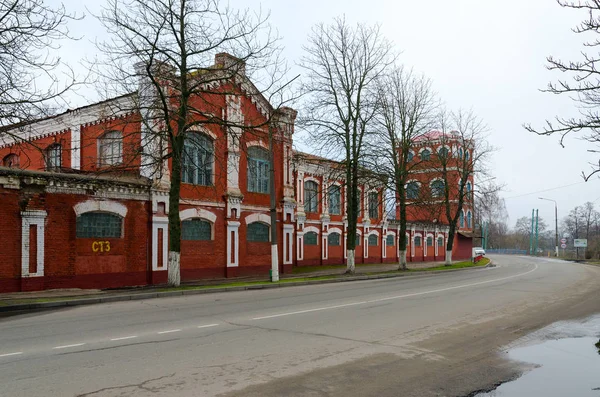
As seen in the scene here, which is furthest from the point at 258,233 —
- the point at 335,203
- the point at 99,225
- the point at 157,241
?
the point at 335,203

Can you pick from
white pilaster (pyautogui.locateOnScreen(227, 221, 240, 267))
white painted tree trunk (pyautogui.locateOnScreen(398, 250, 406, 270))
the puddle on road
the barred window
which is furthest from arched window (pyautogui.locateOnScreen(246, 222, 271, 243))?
the barred window

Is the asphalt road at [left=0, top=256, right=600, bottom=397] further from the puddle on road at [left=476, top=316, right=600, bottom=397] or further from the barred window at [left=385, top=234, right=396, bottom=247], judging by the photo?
the barred window at [left=385, top=234, right=396, bottom=247]

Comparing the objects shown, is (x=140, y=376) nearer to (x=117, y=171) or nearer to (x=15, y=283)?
(x=15, y=283)

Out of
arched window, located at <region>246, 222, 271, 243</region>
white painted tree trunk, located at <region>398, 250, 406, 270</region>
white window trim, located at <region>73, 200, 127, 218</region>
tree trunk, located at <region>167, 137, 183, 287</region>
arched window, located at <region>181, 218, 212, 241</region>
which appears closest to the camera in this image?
tree trunk, located at <region>167, 137, 183, 287</region>

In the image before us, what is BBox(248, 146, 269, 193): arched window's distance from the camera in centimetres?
2688

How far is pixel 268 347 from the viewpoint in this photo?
811 centimetres

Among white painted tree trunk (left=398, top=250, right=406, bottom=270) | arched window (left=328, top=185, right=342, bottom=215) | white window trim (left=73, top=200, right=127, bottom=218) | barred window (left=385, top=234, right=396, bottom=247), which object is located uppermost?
arched window (left=328, top=185, right=342, bottom=215)

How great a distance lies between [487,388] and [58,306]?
11865 mm

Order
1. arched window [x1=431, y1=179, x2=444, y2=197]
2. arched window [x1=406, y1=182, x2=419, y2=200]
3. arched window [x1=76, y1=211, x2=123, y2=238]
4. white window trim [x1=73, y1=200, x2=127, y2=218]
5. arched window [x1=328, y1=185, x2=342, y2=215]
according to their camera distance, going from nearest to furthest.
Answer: white window trim [x1=73, y1=200, x2=127, y2=218] < arched window [x1=76, y1=211, x2=123, y2=238] < arched window [x1=406, y1=182, x2=419, y2=200] < arched window [x1=328, y1=185, x2=342, y2=215] < arched window [x1=431, y1=179, x2=444, y2=197]

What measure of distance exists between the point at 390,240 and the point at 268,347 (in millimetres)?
36941

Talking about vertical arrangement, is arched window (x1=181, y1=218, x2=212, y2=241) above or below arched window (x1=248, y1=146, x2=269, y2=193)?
below

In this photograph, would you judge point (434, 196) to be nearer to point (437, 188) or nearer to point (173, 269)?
point (437, 188)

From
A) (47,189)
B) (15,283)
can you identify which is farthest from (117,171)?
(15,283)

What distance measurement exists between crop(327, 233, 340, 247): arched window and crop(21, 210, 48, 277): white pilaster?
2185 cm
